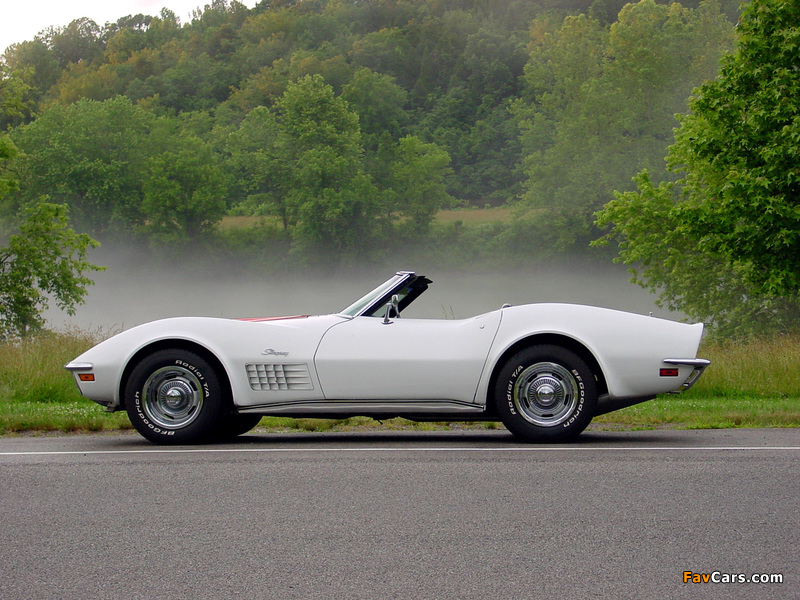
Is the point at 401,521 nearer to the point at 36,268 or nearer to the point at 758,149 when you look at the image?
the point at 758,149

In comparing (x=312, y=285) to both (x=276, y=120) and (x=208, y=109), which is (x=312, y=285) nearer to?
(x=276, y=120)

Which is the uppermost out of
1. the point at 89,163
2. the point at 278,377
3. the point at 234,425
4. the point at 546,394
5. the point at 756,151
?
the point at 89,163

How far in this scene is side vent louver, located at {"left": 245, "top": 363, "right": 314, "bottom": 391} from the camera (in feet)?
25.8

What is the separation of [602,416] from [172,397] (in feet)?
15.7

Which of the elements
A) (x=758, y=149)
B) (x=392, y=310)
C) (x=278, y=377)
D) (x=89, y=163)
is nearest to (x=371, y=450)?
(x=278, y=377)

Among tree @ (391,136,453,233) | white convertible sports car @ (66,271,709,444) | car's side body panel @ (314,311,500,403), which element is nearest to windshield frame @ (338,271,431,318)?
white convertible sports car @ (66,271,709,444)

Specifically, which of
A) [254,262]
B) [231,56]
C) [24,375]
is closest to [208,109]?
[231,56]

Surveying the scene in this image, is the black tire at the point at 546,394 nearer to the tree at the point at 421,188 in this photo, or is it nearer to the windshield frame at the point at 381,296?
the windshield frame at the point at 381,296

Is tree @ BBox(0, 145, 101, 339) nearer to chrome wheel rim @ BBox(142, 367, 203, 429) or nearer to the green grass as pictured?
the green grass

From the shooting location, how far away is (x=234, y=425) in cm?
874

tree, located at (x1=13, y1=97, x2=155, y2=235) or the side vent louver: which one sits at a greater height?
tree, located at (x1=13, y1=97, x2=155, y2=235)

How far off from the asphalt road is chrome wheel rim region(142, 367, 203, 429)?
0.27 metres

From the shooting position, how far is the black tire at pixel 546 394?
25.2ft

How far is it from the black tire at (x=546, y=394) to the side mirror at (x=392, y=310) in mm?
1041
